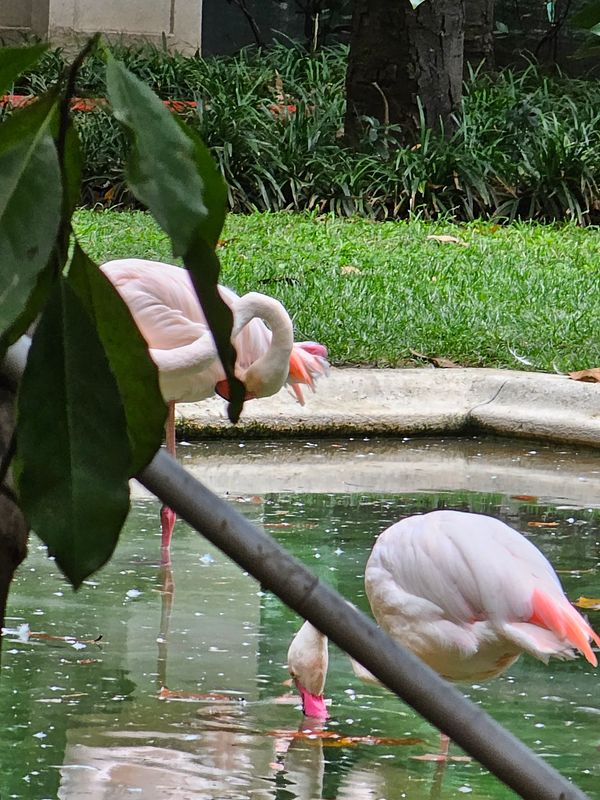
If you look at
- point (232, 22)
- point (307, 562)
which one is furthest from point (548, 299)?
point (232, 22)

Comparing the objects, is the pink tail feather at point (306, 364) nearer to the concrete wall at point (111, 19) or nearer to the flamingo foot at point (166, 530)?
the flamingo foot at point (166, 530)

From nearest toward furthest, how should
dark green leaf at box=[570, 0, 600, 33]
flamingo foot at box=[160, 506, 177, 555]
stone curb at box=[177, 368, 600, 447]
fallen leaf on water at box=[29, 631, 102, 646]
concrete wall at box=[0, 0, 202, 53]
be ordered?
dark green leaf at box=[570, 0, 600, 33] → fallen leaf on water at box=[29, 631, 102, 646] → flamingo foot at box=[160, 506, 177, 555] → stone curb at box=[177, 368, 600, 447] → concrete wall at box=[0, 0, 202, 53]

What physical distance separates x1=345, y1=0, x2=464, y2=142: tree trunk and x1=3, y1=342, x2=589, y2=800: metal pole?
9.50 m

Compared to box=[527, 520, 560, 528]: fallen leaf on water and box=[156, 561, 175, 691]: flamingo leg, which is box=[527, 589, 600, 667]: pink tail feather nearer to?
box=[156, 561, 175, 691]: flamingo leg

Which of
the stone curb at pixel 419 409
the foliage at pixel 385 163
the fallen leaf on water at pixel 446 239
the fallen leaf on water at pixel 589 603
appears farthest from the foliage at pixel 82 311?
the foliage at pixel 385 163

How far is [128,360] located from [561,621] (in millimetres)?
2411

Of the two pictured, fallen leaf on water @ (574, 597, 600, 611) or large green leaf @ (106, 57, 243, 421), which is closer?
large green leaf @ (106, 57, 243, 421)

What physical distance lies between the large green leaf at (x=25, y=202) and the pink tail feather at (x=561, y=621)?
7.94 ft

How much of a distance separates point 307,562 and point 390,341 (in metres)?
2.16

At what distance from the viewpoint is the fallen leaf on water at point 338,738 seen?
9.46 feet

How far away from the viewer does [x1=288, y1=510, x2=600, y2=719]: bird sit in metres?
2.95

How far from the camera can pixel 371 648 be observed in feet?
2.09

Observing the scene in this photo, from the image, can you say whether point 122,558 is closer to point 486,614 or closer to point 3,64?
point 486,614

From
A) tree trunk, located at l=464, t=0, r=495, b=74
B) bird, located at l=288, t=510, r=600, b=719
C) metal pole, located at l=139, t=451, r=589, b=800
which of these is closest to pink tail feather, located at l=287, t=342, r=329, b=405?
bird, located at l=288, t=510, r=600, b=719
